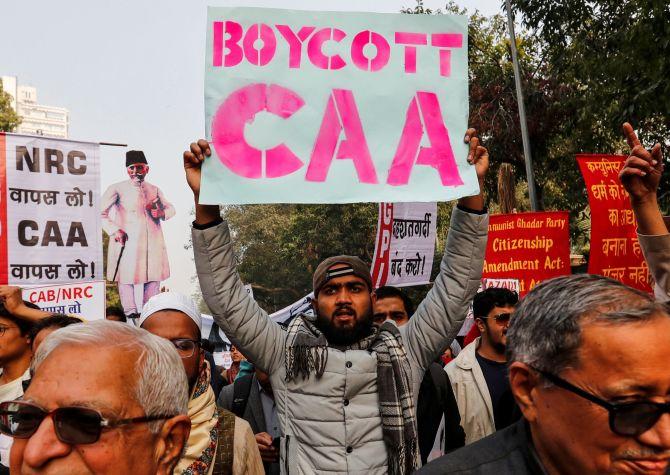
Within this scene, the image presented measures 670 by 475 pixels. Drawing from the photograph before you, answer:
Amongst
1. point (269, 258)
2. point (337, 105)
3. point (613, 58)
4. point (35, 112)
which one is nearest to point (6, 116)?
point (269, 258)

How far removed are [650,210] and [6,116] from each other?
2722 centimetres

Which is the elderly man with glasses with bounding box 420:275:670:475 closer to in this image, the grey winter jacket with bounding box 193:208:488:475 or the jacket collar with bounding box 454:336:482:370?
the grey winter jacket with bounding box 193:208:488:475

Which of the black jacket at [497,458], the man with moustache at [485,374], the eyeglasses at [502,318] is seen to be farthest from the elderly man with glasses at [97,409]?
the eyeglasses at [502,318]

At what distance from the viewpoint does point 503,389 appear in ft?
14.1

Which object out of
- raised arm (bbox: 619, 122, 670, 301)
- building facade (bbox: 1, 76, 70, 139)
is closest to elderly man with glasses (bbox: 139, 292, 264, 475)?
raised arm (bbox: 619, 122, 670, 301)

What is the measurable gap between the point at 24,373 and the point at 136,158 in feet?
17.9

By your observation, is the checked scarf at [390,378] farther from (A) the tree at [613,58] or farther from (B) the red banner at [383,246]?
(A) the tree at [613,58]

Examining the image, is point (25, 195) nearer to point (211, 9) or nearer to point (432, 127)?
point (211, 9)

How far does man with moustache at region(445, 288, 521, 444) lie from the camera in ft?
13.7

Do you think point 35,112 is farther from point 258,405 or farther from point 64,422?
point 64,422

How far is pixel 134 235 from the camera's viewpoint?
8.55 meters

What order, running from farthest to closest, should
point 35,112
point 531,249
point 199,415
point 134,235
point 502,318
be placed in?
point 35,112
point 134,235
point 531,249
point 502,318
point 199,415

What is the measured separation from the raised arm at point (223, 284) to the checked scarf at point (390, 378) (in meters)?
0.13

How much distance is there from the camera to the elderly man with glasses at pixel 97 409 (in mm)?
1539
